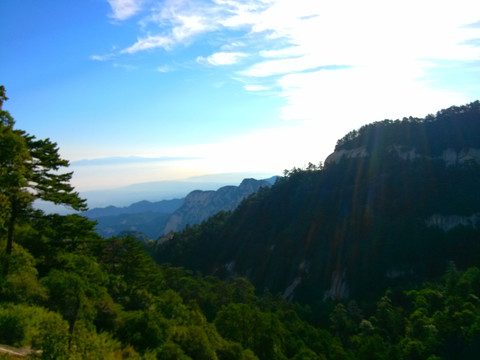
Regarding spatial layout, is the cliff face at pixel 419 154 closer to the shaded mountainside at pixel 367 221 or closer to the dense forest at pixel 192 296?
the shaded mountainside at pixel 367 221

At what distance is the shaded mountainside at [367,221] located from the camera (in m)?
57.4

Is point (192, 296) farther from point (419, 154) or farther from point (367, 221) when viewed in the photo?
point (419, 154)

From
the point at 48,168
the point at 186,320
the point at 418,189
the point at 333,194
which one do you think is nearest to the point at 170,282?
the point at 186,320

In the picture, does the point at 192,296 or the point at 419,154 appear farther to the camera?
the point at 419,154

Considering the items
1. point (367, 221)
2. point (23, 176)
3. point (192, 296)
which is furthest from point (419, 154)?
point (23, 176)

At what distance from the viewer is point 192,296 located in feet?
132

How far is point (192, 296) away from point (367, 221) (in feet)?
131

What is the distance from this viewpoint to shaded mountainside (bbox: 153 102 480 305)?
57.4 m

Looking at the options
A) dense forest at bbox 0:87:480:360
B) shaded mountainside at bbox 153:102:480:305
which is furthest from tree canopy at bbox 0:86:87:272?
shaded mountainside at bbox 153:102:480:305

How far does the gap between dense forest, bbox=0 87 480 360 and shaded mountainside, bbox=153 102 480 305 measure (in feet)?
1.36

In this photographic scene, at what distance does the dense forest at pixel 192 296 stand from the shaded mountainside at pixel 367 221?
41 centimetres

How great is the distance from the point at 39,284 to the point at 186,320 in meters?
10.4

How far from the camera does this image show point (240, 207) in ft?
311

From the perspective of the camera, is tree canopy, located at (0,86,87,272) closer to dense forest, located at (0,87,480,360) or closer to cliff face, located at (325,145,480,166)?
dense forest, located at (0,87,480,360)
